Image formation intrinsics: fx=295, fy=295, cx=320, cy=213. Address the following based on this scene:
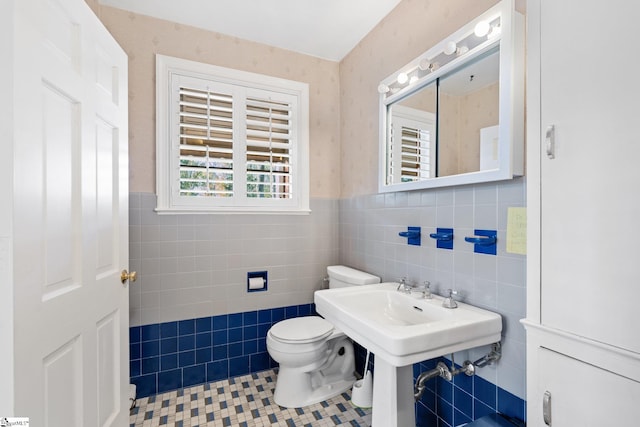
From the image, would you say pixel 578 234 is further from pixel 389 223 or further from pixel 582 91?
pixel 389 223

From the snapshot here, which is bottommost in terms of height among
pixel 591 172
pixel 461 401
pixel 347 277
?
pixel 461 401

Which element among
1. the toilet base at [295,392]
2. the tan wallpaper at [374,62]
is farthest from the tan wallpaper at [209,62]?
the toilet base at [295,392]

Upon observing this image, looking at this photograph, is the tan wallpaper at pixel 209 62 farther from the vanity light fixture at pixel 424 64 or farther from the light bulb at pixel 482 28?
the light bulb at pixel 482 28

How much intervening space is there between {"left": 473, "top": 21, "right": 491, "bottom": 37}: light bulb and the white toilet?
1.44 metres

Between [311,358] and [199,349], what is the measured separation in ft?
2.79

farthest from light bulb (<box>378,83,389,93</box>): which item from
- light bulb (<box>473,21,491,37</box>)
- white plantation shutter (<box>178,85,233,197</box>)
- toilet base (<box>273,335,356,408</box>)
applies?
toilet base (<box>273,335,356,408</box>)

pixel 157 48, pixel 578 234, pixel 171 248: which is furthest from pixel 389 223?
pixel 157 48

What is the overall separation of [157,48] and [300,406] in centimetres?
254

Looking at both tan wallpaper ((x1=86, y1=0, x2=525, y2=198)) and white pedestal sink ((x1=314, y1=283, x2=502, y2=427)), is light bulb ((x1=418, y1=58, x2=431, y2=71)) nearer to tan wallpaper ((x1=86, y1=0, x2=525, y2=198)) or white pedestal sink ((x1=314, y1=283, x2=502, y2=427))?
tan wallpaper ((x1=86, y1=0, x2=525, y2=198))

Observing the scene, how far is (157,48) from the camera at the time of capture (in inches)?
78.6

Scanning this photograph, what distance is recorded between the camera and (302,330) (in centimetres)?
193

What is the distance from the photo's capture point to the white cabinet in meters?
0.66

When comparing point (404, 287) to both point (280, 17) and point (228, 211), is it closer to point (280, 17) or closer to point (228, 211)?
point (228, 211)

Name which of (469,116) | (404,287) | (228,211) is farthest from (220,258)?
(469,116)
